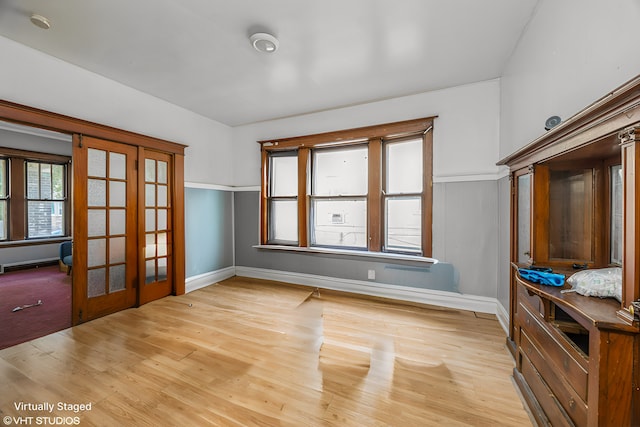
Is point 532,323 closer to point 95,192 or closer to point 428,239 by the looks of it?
point 428,239

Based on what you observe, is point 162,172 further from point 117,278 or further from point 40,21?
point 40,21

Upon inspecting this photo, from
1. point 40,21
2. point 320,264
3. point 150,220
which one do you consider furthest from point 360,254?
point 40,21

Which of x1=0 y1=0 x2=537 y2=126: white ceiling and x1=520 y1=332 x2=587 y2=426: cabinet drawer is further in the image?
x1=0 y1=0 x2=537 y2=126: white ceiling

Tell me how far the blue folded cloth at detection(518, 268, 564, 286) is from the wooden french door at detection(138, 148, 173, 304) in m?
4.04

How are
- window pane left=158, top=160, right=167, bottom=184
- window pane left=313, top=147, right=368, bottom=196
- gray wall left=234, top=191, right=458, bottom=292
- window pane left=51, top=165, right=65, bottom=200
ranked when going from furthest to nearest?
1. window pane left=51, top=165, right=65, bottom=200
2. window pane left=313, top=147, right=368, bottom=196
3. window pane left=158, top=160, right=167, bottom=184
4. gray wall left=234, top=191, right=458, bottom=292

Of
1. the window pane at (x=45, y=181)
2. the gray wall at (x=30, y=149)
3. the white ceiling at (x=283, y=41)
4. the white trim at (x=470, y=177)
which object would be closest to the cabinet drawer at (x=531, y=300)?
the white trim at (x=470, y=177)

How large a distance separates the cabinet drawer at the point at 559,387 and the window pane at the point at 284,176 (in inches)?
135

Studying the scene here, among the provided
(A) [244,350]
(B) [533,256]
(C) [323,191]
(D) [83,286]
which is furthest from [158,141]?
(B) [533,256]

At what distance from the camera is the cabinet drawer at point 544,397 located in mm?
1207

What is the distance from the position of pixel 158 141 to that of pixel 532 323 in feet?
14.3

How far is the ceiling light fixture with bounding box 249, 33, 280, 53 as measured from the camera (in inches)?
85.5

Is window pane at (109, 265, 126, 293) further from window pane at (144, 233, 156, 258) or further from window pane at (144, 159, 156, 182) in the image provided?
window pane at (144, 159, 156, 182)

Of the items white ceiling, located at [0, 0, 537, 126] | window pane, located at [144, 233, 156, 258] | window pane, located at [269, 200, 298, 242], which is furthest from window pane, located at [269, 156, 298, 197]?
window pane, located at [144, 233, 156, 258]

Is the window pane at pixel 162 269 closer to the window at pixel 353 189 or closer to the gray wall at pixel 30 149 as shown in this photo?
the window at pixel 353 189
